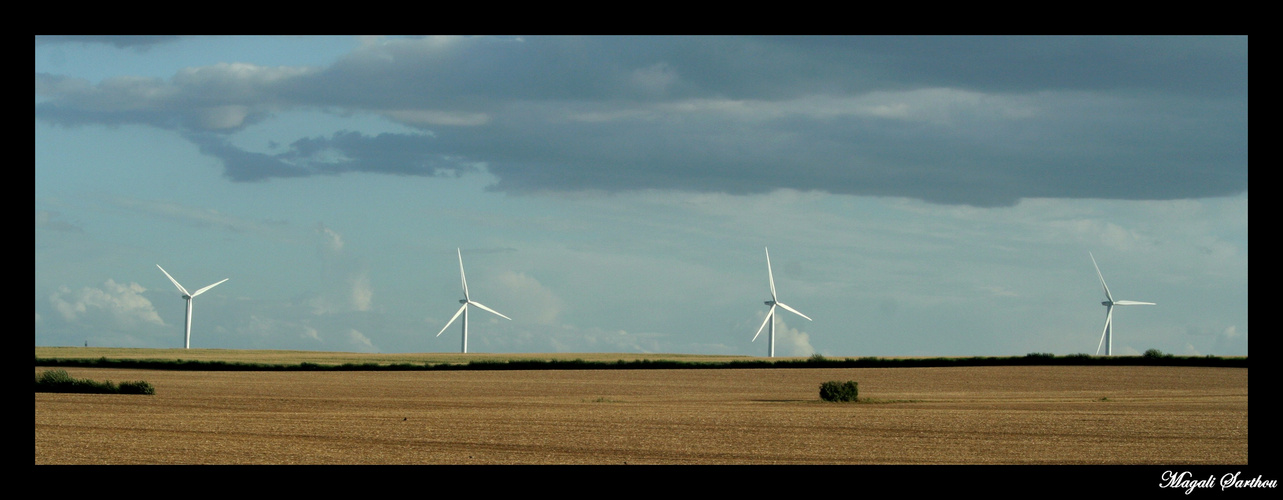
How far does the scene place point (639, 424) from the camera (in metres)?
35.4

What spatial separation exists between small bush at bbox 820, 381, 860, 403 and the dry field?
2.43 feet

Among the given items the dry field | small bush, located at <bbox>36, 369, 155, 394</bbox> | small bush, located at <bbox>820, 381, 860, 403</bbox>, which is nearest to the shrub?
small bush, located at <bbox>36, 369, 155, 394</bbox>

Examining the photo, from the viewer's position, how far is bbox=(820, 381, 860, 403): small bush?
164ft

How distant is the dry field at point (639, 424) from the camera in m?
26.2

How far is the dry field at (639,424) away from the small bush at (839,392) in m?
0.74

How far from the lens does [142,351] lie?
12781 cm

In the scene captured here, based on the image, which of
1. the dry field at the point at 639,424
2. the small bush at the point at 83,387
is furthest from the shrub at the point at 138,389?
the dry field at the point at 639,424

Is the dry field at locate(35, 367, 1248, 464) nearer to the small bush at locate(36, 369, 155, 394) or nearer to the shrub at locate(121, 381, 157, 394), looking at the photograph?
the shrub at locate(121, 381, 157, 394)

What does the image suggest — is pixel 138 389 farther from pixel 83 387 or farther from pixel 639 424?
pixel 639 424

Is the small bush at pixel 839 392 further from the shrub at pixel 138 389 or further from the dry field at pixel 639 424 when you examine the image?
the shrub at pixel 138 389

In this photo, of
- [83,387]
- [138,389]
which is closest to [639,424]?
[138,389]
